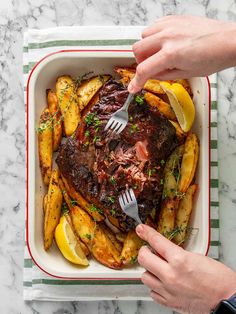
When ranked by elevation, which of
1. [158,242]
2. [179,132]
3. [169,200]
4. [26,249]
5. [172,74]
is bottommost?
[26,249]

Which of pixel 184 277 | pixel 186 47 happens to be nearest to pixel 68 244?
pixel 184 277

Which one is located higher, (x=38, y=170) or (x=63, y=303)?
(x=38, y=170)

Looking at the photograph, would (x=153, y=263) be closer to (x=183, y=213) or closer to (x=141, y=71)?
(x=183, y=213)

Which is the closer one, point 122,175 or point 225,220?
point 122,175

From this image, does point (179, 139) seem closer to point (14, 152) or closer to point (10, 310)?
point (14, 152)

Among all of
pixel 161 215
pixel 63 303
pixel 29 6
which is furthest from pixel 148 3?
pixel 63 303

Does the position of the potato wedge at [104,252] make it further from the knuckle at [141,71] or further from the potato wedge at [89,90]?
the knuckle at [141,71]
